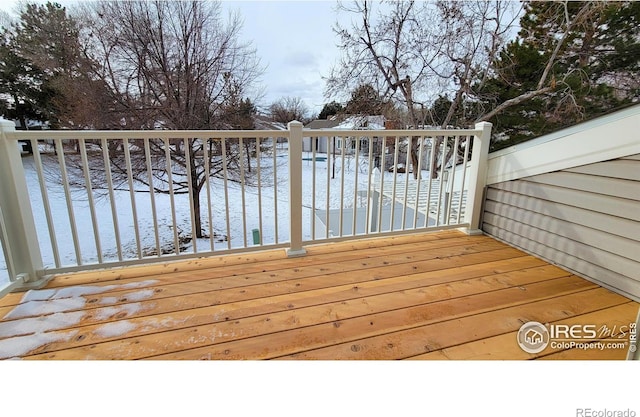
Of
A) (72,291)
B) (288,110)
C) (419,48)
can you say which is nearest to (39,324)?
(72,291)

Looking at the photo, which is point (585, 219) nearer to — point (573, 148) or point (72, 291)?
point (573, 148)

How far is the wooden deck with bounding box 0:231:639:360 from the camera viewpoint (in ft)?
4.10

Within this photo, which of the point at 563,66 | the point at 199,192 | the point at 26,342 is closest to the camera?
the point at 26,342

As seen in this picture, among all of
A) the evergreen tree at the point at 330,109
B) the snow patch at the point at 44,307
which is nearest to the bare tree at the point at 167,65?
the evergreen tree at the point at 330,109

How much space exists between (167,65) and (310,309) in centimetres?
661

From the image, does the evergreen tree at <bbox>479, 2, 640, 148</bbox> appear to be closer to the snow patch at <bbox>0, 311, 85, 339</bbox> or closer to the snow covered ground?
the snow covered ground

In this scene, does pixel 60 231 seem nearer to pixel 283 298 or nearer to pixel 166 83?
pixel 166 83

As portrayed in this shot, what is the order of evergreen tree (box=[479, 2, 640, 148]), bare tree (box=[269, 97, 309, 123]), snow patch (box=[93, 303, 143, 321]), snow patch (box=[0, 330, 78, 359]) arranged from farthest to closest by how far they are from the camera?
bare tree (box=[269, 97, 309, 123]) < evergreen tree (box=[479, 2, 640, 148]) < snow patch (box=[93, 303, 143, 321]) < snow patch (box=[0, 330, 78, 359])

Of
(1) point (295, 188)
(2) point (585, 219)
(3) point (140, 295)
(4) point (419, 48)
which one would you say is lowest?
(3) point (140, 295)

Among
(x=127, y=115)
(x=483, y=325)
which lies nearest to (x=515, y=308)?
(x=483, y=325)

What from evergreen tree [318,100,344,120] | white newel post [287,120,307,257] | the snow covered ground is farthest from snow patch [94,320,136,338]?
evergreen tree [318,100,344,120]

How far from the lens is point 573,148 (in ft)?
6.09

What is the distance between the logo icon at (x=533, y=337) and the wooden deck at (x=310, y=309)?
0.03 meters
